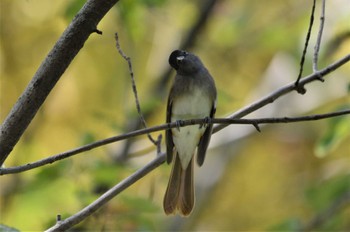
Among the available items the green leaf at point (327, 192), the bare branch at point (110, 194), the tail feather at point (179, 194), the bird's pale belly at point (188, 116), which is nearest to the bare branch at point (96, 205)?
the bare branch at point (110, 194)

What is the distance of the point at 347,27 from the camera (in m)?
4.05

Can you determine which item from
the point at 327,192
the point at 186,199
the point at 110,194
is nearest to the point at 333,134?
the point at 327,192

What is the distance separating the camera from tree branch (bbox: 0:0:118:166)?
6.02 feet

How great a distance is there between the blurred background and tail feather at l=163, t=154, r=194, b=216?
A: 70 centimetres

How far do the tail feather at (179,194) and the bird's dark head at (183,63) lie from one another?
466 millimetres

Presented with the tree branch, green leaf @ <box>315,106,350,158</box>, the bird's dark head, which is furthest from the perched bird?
the tree branch

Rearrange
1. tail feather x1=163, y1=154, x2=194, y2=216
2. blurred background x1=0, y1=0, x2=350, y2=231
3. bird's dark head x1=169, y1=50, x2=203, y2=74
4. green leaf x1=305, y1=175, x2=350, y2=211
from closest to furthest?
1. tail feather x1=163, y1=154, x2=194, y2=216
2. bird's dark head x1=169, y1=50, x2=203, y2=74
3. green leaf x1=305, y1=175, x2=350, y2=211
4. blurred background x1=0, y1=0, x2=350, y2=231

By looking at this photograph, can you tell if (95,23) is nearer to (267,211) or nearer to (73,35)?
(73,35)

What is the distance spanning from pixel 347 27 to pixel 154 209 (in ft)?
6.09

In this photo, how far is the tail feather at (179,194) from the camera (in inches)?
115

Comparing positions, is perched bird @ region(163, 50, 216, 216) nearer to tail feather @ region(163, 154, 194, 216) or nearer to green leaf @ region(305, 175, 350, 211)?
tail feather @ region(163, 154, 194, 216)

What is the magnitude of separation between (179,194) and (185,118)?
34cm

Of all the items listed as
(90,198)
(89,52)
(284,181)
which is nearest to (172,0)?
(89,52)

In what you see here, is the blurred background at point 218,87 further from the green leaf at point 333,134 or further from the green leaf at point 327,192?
the green leaf at point 333,134
